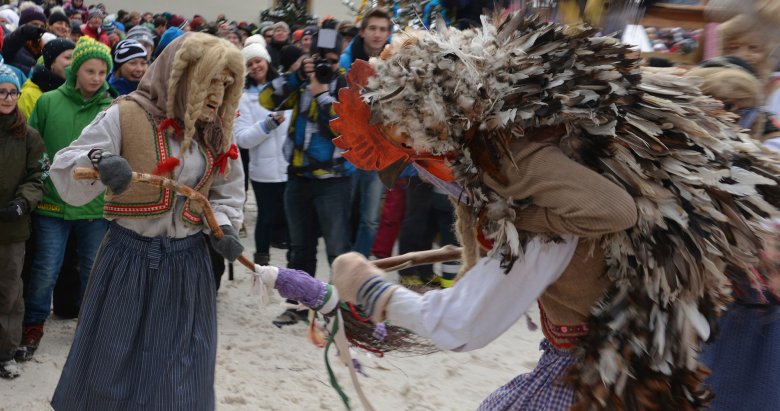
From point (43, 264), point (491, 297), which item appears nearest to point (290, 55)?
point (43, 264)

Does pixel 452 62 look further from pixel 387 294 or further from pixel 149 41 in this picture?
pixel 149 41

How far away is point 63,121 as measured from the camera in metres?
4.66

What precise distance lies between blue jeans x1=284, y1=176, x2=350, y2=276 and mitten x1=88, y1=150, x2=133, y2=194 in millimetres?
2484

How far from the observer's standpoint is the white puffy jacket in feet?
20.1

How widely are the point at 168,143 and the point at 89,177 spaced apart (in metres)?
0.42

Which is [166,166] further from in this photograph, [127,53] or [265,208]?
[265,208]

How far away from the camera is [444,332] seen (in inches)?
78.2


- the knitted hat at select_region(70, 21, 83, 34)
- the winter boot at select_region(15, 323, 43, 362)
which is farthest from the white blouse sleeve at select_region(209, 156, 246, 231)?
the knitted hat at select_region(70, 21, 83, 34)

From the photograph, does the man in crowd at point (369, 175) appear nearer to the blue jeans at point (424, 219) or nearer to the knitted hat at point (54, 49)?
the blue jeans at point (424, 219)

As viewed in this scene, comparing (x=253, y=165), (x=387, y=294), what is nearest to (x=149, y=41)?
(x=253, y=165)

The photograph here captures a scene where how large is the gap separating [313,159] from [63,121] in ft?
5.31

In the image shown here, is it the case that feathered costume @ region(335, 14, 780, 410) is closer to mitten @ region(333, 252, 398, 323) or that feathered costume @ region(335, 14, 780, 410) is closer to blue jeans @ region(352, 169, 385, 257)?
mitten @ region(333, 252, 398, 323)

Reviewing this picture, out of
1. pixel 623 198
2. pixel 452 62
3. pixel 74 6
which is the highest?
pixel 452 62

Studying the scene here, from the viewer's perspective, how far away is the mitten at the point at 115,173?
292cm
